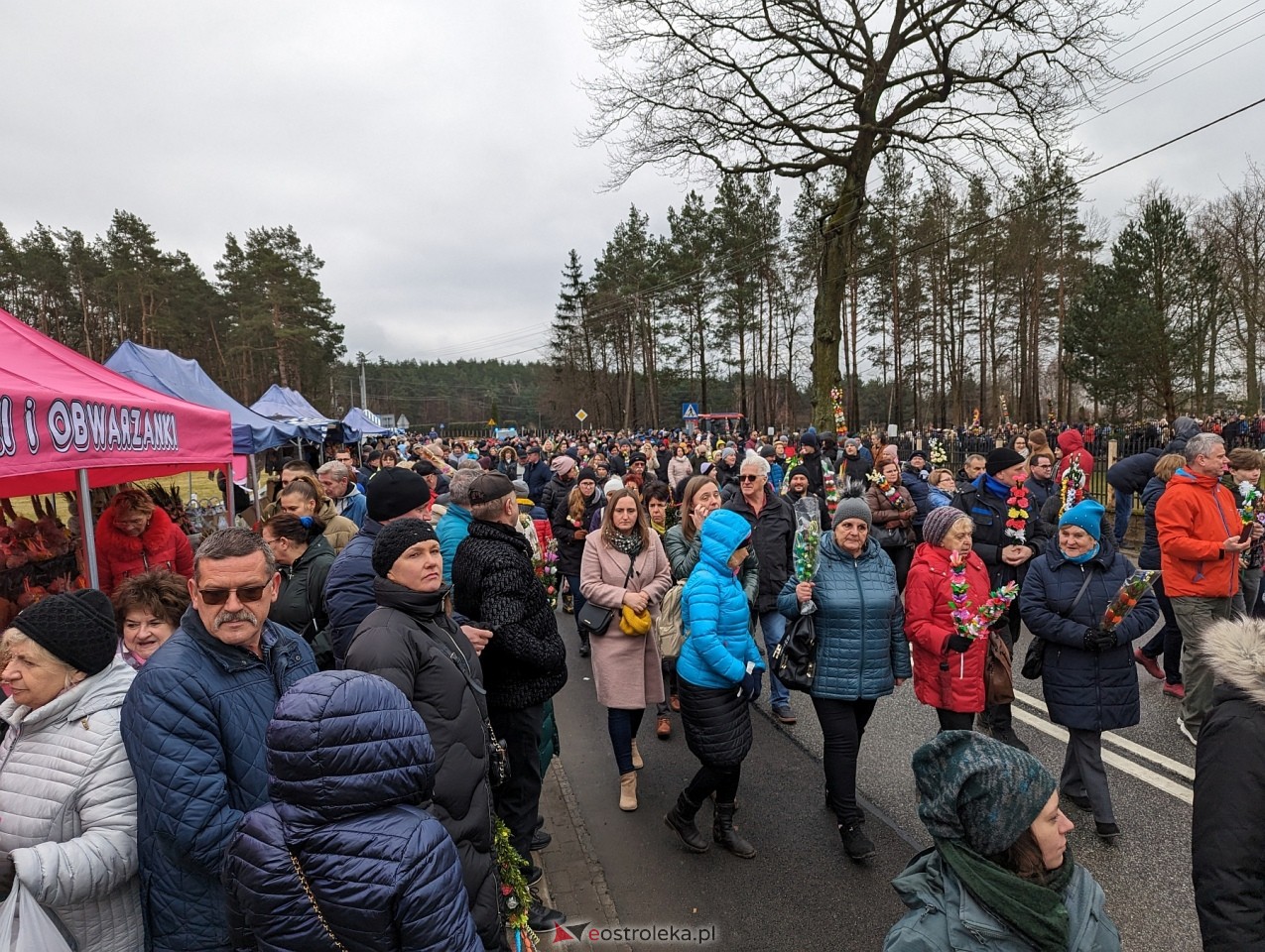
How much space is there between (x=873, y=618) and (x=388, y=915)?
2.85 m

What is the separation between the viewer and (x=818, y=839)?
12.2ft

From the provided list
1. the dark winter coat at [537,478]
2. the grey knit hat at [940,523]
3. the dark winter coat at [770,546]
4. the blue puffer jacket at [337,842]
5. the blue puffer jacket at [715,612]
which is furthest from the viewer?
the dark winter coat at [537,478]

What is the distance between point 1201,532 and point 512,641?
4.64 meters

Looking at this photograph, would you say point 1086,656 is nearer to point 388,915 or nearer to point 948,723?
point 948,723

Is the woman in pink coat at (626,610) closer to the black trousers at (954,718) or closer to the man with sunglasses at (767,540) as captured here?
the man with sunglasses at (767,540)

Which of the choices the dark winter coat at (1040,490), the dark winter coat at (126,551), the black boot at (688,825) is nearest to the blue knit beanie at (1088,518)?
the dark winter coat at (1040,490)

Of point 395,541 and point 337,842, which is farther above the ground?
point 395,541

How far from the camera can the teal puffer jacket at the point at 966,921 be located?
1.52 metres

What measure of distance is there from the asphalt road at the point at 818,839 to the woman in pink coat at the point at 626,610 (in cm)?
39

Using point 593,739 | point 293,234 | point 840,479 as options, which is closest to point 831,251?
point 840,479

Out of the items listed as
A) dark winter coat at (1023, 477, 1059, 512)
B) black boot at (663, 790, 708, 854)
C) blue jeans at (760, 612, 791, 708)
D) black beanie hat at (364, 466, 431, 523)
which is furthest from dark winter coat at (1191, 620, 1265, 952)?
dark winter coat at (1023, 477, 1059, 512)

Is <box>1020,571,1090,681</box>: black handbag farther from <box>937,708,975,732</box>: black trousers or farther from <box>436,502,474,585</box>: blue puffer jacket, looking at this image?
<box>436,502,474,585</box>: blue puffer jacket

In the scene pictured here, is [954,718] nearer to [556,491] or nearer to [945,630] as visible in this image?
[945,630]

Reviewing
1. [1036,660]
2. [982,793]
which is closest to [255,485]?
[1036,660]
